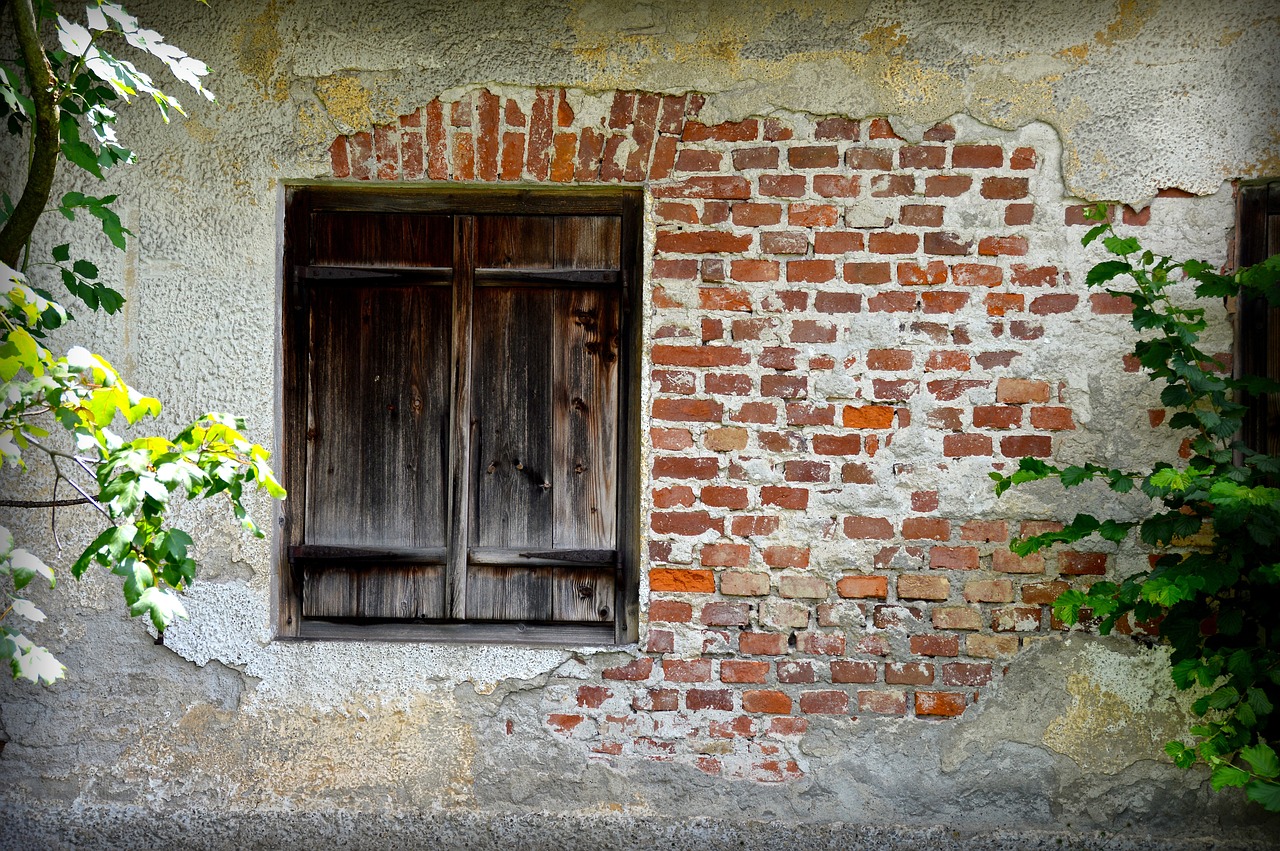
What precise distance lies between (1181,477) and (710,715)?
55.7 inches

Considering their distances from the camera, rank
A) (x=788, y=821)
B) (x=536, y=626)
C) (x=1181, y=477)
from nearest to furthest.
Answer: (x=1181, y=477) < (x=788, y=821) < (x=536, y=626)

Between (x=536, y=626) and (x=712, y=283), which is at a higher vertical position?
(x=712, y=283)

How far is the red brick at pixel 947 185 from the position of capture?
278 cm

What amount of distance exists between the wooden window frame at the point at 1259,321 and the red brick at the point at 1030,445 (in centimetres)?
59

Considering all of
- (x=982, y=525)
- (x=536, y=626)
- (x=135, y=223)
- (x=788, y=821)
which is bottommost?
(x=788, y=821)

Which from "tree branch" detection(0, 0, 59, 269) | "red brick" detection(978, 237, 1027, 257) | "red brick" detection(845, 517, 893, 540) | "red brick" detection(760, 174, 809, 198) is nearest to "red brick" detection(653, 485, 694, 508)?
"red brick" detection(845, 517, 893, 540)

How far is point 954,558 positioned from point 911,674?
1.19ft

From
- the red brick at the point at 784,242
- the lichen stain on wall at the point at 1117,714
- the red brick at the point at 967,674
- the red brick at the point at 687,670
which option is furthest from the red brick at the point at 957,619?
the red brick at the point at 784,242

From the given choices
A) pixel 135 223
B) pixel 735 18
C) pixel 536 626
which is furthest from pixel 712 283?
pixel 135 223

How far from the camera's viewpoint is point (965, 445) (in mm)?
2777

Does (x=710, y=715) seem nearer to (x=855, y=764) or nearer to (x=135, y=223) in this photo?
(x=855, y=764)

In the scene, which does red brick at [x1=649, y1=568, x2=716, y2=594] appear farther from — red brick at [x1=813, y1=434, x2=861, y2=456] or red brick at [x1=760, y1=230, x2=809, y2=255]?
red brick at [x1=760, y1=230, x2=809, y2=255]

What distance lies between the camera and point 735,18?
111 inches

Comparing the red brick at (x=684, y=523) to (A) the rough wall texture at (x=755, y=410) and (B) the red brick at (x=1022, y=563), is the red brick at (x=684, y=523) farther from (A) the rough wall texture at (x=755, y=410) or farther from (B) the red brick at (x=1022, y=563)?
(B) the red brick at (x=1022, y=563)
